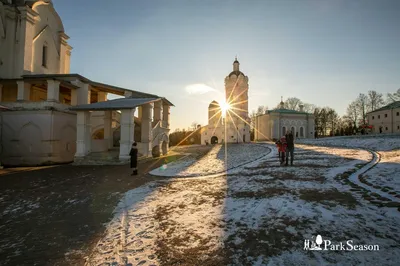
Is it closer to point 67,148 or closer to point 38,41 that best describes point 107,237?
point 67,148

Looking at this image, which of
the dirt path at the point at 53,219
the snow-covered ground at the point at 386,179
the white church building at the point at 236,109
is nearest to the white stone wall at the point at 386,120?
the white church building at the point at 236,109

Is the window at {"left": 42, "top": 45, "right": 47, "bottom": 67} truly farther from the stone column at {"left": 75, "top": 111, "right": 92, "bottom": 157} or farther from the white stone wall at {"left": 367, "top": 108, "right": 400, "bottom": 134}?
the white stone wall at {"left": 367, "top": 108, "right": 400, "bottom": 134}

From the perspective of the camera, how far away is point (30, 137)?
18.4 meters

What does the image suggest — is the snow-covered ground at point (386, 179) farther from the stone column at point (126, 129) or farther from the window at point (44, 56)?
the window at point (44, 56)

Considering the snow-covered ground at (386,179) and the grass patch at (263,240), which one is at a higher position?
the snow-covered ground at (386,179)

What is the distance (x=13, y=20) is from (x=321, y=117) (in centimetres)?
7061

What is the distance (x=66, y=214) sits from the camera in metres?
5.73

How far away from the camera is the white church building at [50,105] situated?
17.8 meters

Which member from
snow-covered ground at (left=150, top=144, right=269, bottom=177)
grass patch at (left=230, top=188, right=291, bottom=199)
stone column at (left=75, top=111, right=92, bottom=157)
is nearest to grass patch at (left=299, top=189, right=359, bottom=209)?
grass patch at (left=230, top=188, right=291, bottom=199)

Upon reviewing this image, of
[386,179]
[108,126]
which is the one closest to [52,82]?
[108,126]

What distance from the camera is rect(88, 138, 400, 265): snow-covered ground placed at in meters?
3.35

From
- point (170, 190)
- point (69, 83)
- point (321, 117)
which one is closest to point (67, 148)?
point (69, 83)

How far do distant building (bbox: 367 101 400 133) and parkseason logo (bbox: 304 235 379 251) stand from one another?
56.1 meters

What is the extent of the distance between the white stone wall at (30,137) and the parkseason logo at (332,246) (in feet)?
68.7
